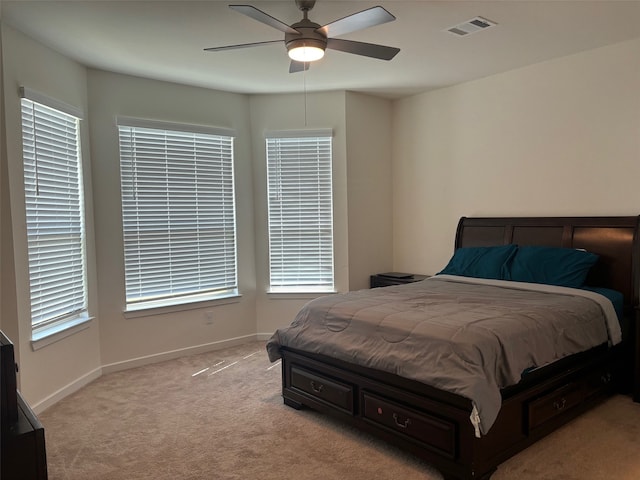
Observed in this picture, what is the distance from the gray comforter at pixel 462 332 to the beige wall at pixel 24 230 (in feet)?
5.61

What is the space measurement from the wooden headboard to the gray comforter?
473 mm

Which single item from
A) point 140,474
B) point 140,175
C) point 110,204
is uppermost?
point 140,175

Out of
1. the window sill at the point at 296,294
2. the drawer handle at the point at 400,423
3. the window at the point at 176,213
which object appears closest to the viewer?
the drawer handle at the point at 400,423

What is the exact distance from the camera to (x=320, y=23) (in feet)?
10.5

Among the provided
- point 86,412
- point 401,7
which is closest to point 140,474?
point 86,412

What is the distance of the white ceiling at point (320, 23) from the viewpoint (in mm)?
2938

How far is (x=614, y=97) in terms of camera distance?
3.71 meters

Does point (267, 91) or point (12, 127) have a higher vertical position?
point (267, 91)

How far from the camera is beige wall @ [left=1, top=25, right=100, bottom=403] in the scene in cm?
318

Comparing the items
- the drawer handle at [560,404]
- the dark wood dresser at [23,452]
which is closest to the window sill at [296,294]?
the drawer handle at [560,404]

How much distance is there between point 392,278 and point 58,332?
124 inches

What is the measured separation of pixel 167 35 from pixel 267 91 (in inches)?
67.9

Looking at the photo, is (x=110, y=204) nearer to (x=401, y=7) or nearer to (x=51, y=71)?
(x=51, y=71)

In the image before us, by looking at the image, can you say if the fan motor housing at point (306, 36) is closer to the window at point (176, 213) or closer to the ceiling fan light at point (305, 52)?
the ceiling fan light at point (305, 52)
